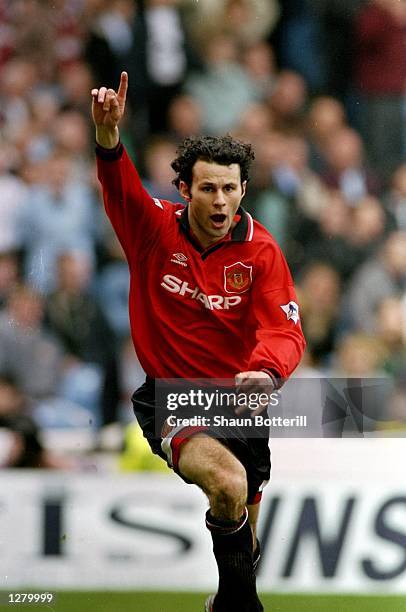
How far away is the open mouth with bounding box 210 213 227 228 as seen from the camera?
405 cm

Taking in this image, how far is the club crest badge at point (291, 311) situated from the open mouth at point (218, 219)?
13.9 inches

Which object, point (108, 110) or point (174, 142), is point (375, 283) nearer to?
point (174, 142)

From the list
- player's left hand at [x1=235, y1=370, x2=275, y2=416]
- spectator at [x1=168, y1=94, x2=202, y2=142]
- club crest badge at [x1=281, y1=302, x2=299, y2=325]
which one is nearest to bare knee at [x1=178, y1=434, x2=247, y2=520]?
player's left hand at [x1=235, y1=370, x2=275, y2=416]

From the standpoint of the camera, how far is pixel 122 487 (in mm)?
5039

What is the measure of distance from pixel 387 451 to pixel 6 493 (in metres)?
1.60

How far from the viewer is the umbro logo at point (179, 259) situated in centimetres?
413

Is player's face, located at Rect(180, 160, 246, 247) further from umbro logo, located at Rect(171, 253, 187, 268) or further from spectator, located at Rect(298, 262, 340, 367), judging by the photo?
spectator, located at Rect(298, 262, 340, 367)

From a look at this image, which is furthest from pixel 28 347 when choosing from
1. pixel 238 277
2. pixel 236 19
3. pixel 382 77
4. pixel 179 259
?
pixel 382 77

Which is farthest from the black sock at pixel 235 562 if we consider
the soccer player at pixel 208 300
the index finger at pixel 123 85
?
the index finger at pixel 123 85

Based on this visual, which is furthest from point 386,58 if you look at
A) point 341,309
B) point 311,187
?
point 341,309

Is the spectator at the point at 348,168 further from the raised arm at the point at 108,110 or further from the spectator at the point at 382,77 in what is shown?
the raised arm at the point at 108,110

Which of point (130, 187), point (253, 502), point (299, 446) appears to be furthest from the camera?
point (299, 446)

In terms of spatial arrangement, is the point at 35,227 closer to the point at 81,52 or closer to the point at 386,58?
the point at 81,52

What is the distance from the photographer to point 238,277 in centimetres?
409
